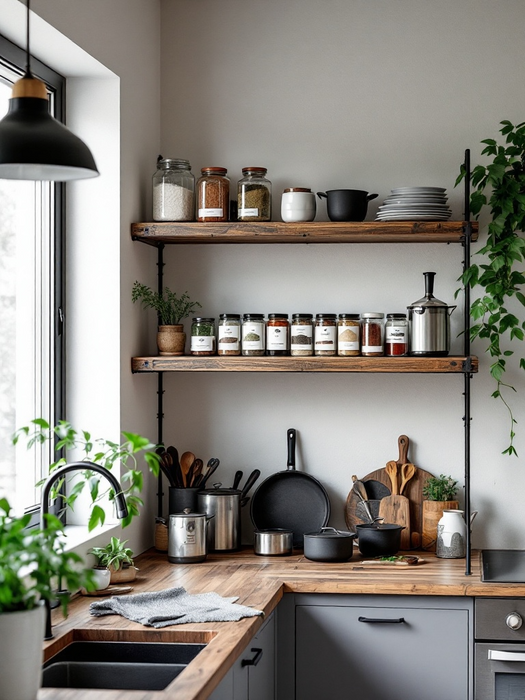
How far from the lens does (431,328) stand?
3.07 m

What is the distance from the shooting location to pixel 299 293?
3.40 m

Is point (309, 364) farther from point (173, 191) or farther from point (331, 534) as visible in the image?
point (173, 191)

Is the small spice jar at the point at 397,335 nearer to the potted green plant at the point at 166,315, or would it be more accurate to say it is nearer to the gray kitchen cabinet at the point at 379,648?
the potted green plant at the point at 166,315

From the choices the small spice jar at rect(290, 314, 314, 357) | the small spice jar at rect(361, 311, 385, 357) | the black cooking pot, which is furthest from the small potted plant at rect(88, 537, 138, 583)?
the black cooking pot

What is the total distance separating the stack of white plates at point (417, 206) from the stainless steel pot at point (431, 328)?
29cm

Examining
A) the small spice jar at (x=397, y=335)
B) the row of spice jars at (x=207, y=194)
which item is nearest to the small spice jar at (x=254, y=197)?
the row of spice jars at (x=207, y=194)

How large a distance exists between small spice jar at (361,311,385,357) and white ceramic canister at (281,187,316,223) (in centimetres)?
39

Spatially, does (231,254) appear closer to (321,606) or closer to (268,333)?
(268,333)

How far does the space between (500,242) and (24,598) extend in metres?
2.10

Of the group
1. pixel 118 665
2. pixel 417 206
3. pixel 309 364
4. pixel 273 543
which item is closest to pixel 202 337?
pixel 309 364

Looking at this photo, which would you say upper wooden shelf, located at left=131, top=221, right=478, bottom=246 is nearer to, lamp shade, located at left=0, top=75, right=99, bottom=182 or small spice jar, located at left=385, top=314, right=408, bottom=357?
small spice jar, located at left=385, top=314, right=408, bottom=357

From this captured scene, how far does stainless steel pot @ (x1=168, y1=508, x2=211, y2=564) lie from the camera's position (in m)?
3.02

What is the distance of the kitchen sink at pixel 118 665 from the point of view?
221 centimetres

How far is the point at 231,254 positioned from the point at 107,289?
0.61 metres
